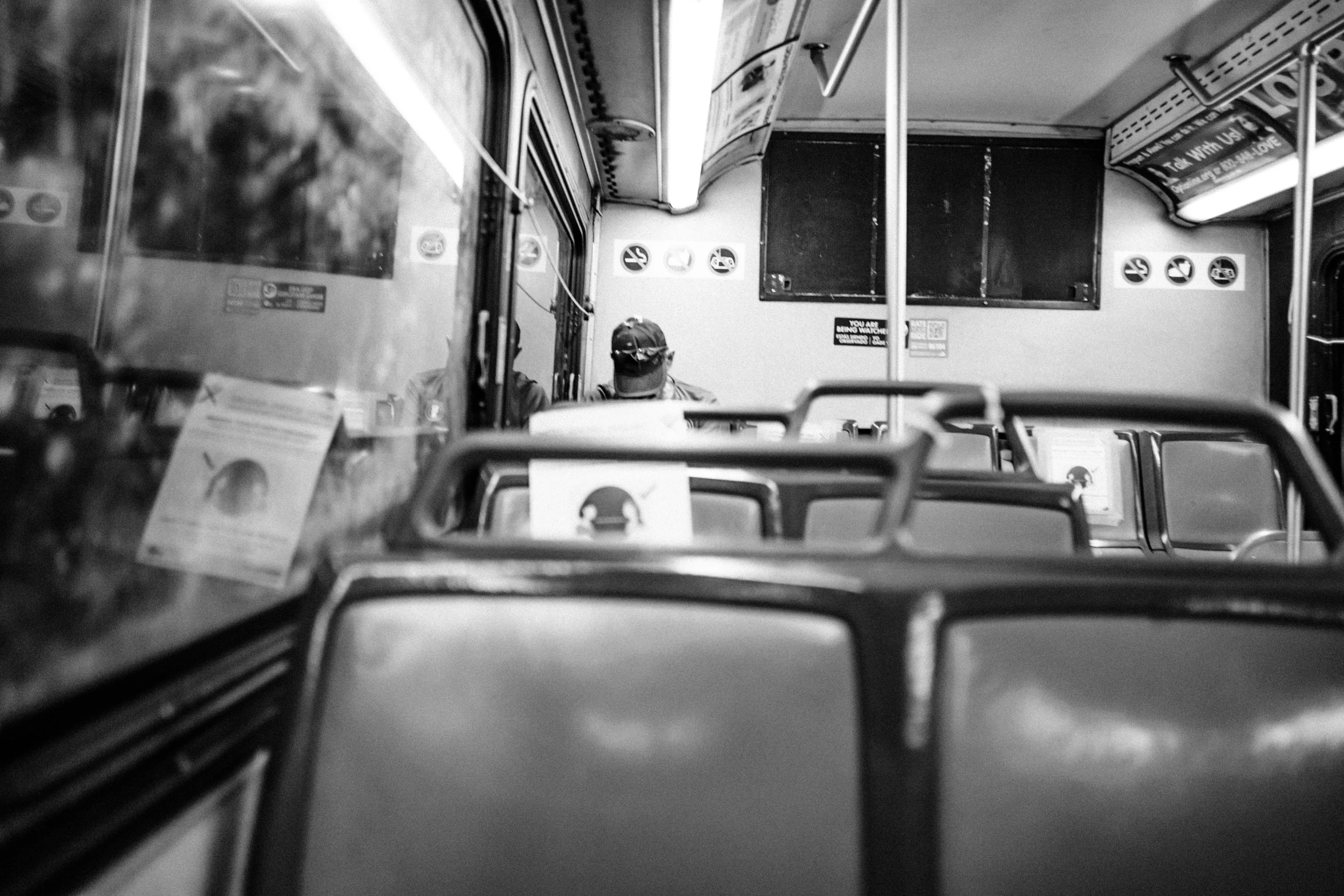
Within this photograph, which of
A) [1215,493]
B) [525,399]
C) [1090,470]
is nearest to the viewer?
[1090,470]

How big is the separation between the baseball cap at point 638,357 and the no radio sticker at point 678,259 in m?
2.24

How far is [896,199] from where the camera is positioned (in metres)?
2.15

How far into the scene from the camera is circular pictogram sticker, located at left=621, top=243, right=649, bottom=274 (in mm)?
5641

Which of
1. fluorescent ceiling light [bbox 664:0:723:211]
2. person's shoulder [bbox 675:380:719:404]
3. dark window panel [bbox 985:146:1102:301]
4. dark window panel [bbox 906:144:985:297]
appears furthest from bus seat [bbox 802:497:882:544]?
dark window panel [bbox 985:146:1102:301]

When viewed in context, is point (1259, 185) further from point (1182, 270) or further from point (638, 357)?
point (638, 357)

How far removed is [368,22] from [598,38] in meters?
1.90

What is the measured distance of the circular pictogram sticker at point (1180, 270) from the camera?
552cm

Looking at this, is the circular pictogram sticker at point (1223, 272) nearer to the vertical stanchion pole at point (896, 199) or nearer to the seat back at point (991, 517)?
the vertical stanchion pole at point (896, 199)

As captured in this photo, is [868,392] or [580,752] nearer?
[580,752]

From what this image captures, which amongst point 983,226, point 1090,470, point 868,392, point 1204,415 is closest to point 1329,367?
point 983,226

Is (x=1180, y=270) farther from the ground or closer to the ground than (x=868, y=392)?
farther from the ground

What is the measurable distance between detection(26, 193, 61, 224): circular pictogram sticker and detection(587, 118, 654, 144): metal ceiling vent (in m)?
3.74

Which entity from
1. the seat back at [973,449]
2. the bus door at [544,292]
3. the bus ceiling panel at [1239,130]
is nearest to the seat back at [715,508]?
the bus door at [544,292]

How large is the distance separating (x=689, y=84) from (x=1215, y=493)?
121 inches
